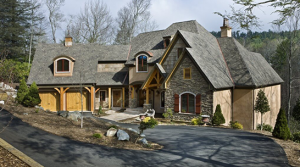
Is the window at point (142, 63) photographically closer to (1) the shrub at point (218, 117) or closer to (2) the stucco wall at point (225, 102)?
(2) the stucco wall at point (225, 102)

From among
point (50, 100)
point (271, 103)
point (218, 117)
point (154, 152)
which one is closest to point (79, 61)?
point (50, 100)

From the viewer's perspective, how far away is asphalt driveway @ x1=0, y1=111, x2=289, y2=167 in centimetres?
895

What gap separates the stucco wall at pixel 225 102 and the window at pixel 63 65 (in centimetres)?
1607

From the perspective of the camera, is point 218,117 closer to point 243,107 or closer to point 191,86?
point 191,86

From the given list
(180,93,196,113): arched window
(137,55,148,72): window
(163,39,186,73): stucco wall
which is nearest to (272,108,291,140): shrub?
(180,93,196,113): arched window

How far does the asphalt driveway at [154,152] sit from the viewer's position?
895 centimetres

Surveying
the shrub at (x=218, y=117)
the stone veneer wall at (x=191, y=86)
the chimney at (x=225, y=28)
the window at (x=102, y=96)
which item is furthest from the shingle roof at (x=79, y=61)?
the shrub at (x=218, y=117)

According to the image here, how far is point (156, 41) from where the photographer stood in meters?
27.9

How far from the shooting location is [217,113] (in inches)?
719

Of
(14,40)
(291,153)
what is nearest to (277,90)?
(291,153)

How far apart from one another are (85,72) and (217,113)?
49.4 feet

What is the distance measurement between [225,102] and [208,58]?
4199 mm

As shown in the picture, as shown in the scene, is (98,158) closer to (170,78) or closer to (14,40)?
(170,78)

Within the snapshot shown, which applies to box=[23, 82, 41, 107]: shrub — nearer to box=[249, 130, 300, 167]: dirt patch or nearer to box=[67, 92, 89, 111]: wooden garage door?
box=[67, 92, 89, 111]: wooden garage door
